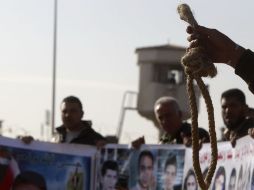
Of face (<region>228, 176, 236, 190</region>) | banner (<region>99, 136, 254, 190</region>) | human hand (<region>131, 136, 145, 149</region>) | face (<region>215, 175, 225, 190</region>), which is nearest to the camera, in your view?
banner (<region>99, 136, 254, 190</region>)

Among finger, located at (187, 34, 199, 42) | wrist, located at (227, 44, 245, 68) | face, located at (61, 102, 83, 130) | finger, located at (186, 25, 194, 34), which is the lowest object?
wrist, located at (227, 44, 245, 68)

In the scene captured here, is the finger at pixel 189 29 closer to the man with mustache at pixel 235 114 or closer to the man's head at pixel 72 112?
the man with mustache at pixel 235 114

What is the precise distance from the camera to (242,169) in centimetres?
612

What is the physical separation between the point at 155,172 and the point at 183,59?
4.37 metres

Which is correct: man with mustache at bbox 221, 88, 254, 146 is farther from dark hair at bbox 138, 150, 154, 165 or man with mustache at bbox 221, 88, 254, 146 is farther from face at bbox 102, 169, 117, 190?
face at bbox 102, 169, 117, 190

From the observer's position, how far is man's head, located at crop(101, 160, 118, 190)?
763 cm

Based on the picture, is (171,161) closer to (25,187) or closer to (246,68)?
(25,187)

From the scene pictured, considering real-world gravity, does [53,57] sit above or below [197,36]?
above

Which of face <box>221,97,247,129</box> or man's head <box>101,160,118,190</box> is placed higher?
face <box>221,97,247,129</box>

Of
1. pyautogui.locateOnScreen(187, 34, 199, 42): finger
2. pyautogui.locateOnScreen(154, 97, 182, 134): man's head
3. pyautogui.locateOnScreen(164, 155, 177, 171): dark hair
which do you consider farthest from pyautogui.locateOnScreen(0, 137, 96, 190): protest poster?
pyautogui.locateOnScreen(187, 34, 199, 42): finger

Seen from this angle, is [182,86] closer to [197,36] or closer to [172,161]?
[172,161]

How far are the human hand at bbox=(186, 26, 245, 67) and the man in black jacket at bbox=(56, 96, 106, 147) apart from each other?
13.7ft

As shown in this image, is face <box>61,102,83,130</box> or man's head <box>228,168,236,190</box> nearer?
man's head <box>228,168,236,190</box>

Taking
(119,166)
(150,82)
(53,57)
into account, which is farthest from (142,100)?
(119,166)
